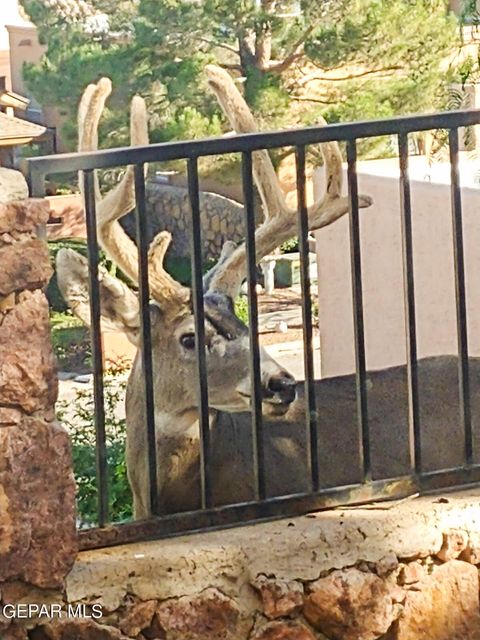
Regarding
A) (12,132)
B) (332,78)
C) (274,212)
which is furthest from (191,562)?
(332,78)

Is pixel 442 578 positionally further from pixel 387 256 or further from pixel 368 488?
pixel 387 256

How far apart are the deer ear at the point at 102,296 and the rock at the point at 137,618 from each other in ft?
3.66

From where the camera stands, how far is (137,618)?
3.30 metres

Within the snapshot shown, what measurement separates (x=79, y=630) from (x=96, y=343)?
631 millimetres

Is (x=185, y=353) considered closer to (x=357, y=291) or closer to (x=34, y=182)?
(x=357, y=291)

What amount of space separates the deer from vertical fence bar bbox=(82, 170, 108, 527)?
1169 mm

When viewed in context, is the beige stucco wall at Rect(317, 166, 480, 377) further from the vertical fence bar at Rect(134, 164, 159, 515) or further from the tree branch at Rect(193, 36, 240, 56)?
the tree branch at Rect(193, 36, 240, 56)

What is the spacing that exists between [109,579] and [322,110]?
1855 cm

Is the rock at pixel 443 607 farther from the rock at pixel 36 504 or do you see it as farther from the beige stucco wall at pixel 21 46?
the beige stucco wall at pixel 21 46

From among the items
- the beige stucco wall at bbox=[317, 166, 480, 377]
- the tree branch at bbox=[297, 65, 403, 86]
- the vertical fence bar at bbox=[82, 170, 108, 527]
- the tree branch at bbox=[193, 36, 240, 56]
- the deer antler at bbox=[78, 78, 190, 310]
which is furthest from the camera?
the tree branch at bbox=[297, 65, 403, 86]

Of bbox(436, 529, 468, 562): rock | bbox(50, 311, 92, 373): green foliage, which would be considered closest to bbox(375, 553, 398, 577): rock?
bbox(436, 529, 468, 562): rock

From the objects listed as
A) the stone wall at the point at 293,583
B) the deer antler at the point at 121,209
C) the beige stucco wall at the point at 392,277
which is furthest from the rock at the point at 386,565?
the beige stucco wall at the point at 392,277

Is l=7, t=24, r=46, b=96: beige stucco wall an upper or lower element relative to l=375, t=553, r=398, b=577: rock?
lower

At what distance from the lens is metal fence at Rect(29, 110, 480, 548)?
336 cm
